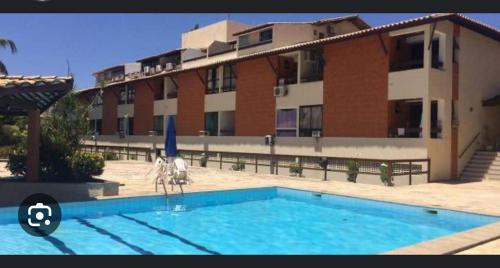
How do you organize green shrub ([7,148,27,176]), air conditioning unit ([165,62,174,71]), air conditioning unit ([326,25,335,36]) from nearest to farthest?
green shrub ([7,148,27,176]) → air conditioning unit ([326,25,335,36]) → air conditioning unit ([165,62,174,71])

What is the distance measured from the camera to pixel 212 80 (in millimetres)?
31266

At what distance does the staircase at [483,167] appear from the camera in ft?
62.5

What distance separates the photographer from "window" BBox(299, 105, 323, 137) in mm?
23328

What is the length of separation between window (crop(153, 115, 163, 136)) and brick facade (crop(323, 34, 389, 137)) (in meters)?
16.5

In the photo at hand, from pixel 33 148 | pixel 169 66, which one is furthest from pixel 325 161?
pixel 169 66

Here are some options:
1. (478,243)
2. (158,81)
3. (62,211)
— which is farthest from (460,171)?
(158,81)

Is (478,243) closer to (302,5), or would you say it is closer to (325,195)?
(302,5)

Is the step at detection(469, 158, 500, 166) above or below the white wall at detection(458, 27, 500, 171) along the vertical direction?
below

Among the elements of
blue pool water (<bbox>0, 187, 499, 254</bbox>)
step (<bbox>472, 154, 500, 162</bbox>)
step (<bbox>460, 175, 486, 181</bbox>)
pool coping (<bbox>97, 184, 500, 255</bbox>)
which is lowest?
blue pool water (<bbox>0, 187, 499, 254</bbox>)

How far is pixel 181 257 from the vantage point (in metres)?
6.94

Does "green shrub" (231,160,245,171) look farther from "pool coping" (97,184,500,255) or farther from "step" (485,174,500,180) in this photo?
"pool coping" (97,184,500,255)

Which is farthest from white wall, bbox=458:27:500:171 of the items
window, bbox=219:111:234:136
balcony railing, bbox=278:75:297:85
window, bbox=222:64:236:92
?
window, bbox=219:111:234:136

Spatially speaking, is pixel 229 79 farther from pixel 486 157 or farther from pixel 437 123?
pixel 486 157

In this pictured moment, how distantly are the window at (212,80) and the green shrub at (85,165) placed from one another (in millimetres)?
17382
